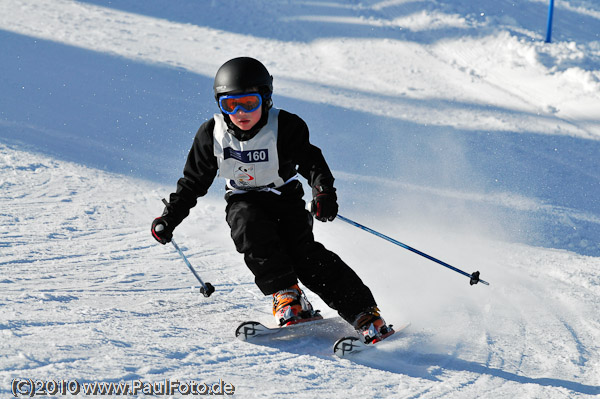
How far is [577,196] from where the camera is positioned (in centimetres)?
627

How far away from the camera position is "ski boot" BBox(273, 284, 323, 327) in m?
3.25

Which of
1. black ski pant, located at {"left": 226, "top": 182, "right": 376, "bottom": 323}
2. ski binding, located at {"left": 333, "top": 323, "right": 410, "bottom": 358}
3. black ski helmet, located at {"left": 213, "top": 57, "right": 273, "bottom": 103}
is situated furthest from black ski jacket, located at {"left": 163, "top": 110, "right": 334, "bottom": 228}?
ski binding, located at {"left": 333, "top": 323, "right": 410, "bottom": 358}

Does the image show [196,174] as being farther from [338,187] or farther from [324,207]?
[338,187]

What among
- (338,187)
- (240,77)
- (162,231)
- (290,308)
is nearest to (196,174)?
(162,231)

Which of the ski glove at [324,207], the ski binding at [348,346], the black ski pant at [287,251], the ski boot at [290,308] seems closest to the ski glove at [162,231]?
the black ski pant at [287,251]

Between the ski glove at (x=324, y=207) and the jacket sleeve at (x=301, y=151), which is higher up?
the jacket sleeve at (x=301, y=151)

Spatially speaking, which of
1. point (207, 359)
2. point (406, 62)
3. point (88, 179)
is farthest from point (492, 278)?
point (406, 62)

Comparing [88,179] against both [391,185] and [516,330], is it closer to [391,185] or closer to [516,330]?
[391,185]

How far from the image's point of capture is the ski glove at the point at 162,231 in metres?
3.30

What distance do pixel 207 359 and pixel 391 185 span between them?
3.86 metres

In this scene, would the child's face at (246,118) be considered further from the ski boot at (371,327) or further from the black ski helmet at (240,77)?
the ski boot at (371,327)

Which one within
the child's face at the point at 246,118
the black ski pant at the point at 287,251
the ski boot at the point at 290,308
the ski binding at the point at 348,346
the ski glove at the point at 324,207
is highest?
the child's face at the point at 246,118

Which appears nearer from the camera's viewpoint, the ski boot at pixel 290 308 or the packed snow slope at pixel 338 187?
the packed snow slope at pixel 338 187

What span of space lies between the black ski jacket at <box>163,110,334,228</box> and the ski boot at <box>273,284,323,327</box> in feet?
1.89
